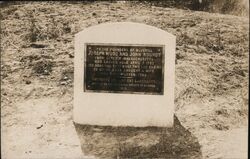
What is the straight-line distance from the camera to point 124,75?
6.79m

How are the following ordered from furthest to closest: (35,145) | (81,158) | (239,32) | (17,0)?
(17,0)
(239,32)
(35,145)
(81,158)

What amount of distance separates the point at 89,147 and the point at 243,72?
3.98 metres

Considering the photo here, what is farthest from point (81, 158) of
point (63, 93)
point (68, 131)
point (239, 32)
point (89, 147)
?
point (239, 32)

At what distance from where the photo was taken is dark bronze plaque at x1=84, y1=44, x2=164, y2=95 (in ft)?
21.9

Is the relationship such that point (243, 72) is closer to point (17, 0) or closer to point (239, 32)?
point (239, 32)

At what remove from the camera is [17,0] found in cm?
1025

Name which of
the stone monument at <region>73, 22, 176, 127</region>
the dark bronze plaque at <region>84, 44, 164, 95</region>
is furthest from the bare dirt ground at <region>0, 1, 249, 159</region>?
the dark bronze plaque at <region>84, 44, 164, 95</region>

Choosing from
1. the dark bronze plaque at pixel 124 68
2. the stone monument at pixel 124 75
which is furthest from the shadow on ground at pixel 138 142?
the dark bronze plaque at pixel 124 68

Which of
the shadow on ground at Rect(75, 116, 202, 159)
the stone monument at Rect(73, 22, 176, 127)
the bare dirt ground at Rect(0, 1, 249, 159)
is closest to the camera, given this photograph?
the shadow on ground at Rect(75, 116, 202, 159)

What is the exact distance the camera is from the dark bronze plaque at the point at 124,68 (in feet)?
21.9

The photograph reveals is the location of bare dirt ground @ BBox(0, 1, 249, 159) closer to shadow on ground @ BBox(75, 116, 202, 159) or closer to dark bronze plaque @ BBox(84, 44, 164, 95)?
shadow on ground @ BBox(75, 116, 202, 159)

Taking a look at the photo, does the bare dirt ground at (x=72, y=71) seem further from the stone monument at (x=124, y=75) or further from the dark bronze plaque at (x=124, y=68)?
the dark bronze plaque at (x=124, y=68)

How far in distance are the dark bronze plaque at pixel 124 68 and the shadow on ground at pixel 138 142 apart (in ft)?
2.28

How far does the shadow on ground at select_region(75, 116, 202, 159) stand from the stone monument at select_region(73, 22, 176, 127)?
153 mm
